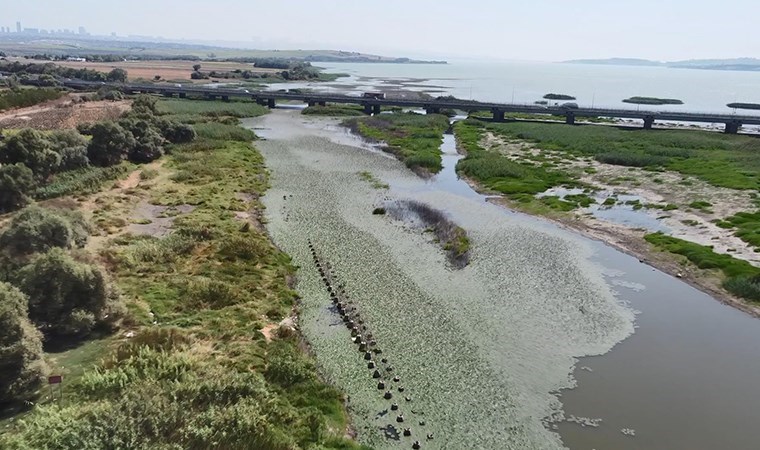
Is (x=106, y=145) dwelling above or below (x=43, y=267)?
above

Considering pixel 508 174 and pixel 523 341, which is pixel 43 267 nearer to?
pixel 523 341

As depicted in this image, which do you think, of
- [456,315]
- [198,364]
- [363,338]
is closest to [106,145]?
[198,364]

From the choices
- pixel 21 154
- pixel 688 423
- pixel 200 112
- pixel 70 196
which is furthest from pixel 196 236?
pixel 200 112

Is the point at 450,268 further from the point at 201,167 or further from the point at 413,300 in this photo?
the point at 201,167

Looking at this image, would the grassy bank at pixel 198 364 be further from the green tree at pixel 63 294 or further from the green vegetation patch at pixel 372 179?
the green vegetation patch at pixel 372 179

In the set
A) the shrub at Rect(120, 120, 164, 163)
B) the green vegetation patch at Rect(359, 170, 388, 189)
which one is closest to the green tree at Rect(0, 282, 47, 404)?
the green vegetation patch at Rect(359, 170, 388, 189)

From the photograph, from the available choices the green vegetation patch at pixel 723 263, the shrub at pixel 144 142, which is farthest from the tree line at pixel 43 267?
the green vegetation patch at pixel 723 263

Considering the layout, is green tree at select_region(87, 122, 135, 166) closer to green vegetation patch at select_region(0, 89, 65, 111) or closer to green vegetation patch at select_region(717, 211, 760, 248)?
green vegetation patch at select_region(0, 89, 65, 111)
